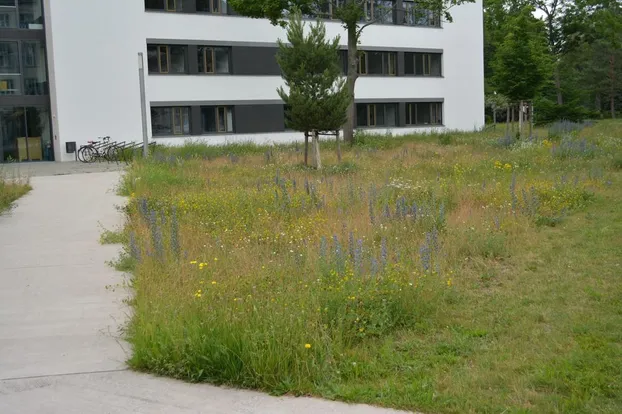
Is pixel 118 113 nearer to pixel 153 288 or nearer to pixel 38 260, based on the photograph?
pixel 38 260

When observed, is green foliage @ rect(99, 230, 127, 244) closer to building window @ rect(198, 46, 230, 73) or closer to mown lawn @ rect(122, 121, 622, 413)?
mown lawn @ rect(122, 121, 622, 413)

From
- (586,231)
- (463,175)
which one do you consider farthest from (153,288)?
(463,175)

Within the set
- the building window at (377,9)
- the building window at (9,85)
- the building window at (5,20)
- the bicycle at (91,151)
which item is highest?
the building window at (377,9)

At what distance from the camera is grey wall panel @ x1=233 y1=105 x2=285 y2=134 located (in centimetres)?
3872

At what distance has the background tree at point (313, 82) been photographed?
21564 millimetres

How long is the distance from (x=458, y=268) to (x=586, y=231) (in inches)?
123

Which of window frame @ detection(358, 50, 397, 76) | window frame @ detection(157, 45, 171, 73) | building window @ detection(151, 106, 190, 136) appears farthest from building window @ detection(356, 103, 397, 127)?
window frame @ detection(157, 45, 171, 73)

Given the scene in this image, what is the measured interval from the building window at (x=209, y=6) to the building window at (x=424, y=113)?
13.8 m

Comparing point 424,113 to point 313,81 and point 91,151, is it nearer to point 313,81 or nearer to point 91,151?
point 91,151

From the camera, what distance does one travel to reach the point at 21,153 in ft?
111

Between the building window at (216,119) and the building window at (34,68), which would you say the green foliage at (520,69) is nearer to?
the building window at (216,119)

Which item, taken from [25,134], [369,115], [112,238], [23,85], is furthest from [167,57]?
[112,238]

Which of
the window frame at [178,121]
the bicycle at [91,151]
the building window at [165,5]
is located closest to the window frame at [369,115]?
the window frame at [178,121]

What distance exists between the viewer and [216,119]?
1506 inches
